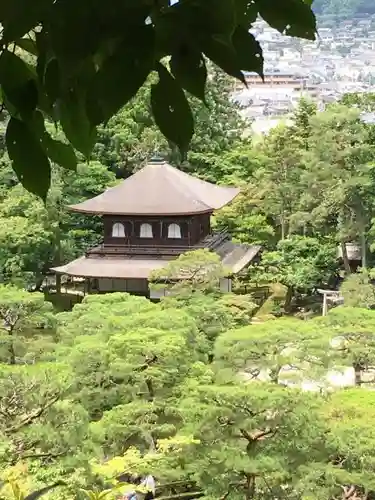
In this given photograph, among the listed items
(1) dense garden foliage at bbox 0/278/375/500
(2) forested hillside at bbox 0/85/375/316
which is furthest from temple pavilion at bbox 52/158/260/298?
(1) dense garden foliage at bbox 0/278/375/500

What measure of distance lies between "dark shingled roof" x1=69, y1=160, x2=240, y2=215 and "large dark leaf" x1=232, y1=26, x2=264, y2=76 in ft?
33.0

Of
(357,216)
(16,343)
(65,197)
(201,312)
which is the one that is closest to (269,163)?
(357,216)

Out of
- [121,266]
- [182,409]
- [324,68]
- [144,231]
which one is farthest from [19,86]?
[324,68]

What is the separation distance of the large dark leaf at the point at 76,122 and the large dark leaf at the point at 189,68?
6 cm

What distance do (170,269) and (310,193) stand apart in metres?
3.57

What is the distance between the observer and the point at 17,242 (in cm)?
995

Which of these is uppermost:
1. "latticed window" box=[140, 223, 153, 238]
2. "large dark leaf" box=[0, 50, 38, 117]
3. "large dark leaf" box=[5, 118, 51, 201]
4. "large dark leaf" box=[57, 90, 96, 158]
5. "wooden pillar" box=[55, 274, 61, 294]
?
"large dark leaf" box=[0, 50, 38, 117]

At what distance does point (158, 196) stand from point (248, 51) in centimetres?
1050

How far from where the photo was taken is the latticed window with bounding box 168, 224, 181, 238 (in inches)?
426

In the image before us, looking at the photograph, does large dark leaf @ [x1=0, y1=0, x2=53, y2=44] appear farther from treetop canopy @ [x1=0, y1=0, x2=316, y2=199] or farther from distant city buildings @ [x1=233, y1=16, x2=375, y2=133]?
distant city buildings @ [x1=233, y1=16, x2=375, y2=133]

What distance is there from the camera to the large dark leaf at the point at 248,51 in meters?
0.44

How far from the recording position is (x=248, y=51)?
1.44ft

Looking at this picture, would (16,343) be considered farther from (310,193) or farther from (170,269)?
(310,193)

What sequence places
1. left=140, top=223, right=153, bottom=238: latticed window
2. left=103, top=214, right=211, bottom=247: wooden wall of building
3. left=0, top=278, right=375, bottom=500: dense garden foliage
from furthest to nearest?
1. left=140, top=223, right=153, bottom=238: latticed window
2. left=103, top=214, right=211, bottom=247: wooden wall of building
3. left=0, top=278, right=375, bottom=500: dense garden foliage
